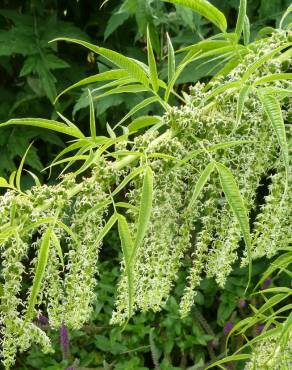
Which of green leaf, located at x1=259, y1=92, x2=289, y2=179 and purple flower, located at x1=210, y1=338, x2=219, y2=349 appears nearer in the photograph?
green leaf, located at x1=259, y1=92, x2=289, y2=179

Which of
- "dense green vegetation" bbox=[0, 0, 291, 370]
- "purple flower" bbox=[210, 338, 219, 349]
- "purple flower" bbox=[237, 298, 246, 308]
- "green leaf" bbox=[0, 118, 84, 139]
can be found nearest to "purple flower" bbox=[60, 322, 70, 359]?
"purple flower" bbox=[210, 338, 219, 349]

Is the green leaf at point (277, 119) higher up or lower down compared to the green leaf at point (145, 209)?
higher up

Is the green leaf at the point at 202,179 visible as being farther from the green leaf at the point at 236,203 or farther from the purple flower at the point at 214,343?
the purple flower at the point at 214,343

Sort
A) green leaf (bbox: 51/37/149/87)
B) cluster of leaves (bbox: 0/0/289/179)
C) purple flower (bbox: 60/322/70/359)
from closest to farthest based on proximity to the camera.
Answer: green leaf (bbox: 51/37/149/87) → cluster of leaves (bbox: 0/0/289/179) → purple flower (bbox: 60/322/70/359)

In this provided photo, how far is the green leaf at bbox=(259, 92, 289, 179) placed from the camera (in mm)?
656

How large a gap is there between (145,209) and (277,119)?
17 cm

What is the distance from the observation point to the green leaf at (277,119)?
66cm

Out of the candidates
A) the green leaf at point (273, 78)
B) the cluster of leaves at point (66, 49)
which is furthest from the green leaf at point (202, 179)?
the cluster of leaves at point (66, 49)

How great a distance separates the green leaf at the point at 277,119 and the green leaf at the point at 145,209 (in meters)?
0.14

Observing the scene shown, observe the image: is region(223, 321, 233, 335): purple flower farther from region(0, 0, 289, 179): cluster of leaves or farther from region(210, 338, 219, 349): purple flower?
region(0, 0, 289, 179): cluster of leaves

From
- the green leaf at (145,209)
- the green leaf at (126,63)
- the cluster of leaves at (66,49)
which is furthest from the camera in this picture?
the cluster of leaves at (66,49)

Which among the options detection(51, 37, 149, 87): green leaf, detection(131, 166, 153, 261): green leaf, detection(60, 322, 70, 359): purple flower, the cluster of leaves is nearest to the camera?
detection(131, 166, 153, 261): green leaf

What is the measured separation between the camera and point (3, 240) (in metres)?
0.73

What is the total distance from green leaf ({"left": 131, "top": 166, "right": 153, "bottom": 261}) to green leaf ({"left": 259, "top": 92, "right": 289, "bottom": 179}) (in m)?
0.14
